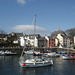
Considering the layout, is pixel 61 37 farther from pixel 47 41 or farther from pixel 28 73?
pixel 28 73

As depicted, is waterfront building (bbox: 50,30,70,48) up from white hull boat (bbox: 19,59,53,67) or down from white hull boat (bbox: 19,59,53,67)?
up

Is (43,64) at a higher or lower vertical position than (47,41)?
lower

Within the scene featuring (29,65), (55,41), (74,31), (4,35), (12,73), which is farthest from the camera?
(4,35)

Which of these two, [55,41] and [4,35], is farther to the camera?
[4,35]

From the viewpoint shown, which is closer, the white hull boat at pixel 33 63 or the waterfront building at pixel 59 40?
the white hull boat at pixel 33 63

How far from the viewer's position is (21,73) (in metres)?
30.1

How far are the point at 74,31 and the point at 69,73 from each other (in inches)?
3138

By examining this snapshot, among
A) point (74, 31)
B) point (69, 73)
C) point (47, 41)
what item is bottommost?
point (69, 73)

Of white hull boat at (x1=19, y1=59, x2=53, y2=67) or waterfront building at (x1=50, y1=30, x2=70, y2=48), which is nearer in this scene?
white hull boat at (x1=19, y1=59, x2=53, y2=67)

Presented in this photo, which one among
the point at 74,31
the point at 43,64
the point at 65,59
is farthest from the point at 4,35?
the point at 43,64

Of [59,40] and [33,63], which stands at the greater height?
[59,40]

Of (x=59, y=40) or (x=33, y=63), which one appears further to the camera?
(x=59, y=40)

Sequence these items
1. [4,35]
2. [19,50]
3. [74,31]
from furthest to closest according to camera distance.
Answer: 1. [4,35]
2. [74,31]
3. [19,50]

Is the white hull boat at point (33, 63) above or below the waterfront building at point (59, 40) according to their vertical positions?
below
